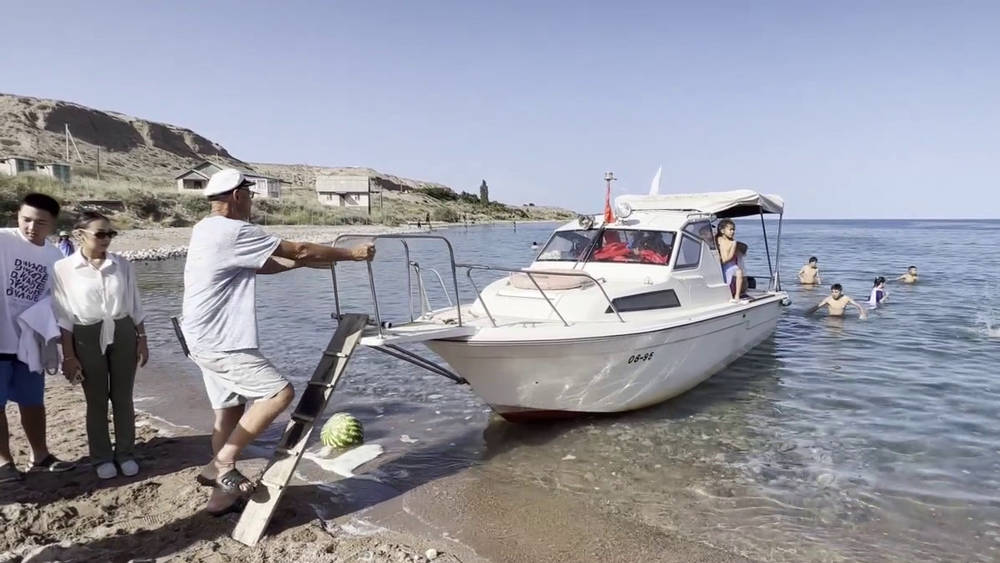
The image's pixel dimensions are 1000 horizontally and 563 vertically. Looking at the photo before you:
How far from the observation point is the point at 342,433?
615 centimetres

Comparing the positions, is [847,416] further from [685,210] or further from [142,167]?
[142,167]

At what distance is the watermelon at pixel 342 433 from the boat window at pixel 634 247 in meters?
3.51

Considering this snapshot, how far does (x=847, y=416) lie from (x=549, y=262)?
395 centimetres

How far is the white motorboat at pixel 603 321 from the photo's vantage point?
5.77 metres

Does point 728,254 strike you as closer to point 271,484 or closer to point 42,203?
point 271,484

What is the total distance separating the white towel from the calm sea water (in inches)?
84.6

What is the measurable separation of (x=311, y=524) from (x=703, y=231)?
645cm

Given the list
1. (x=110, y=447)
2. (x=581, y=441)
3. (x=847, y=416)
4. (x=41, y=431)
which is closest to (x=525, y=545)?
(x=581, y=441)

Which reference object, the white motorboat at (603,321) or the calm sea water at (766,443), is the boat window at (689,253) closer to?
the white motorboat at (603,321)

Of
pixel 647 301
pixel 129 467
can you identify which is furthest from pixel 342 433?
pixel 647 301

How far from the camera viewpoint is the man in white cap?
12.1 feet

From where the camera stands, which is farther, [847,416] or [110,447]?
[847,416]

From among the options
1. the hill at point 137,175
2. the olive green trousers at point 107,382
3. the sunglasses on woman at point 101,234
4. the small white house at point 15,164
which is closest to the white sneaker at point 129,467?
the olive green trousers at point 107,382

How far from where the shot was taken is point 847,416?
7.46 meters
